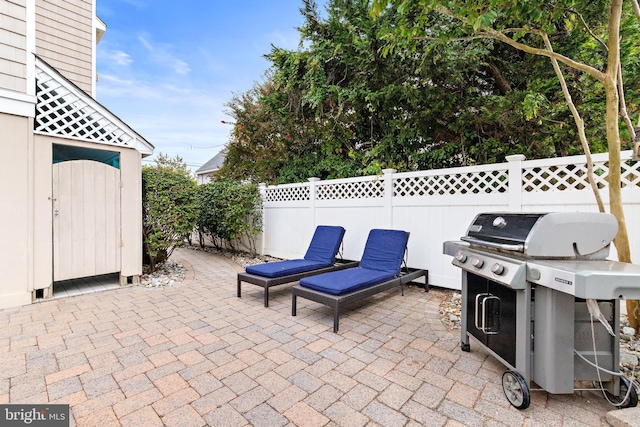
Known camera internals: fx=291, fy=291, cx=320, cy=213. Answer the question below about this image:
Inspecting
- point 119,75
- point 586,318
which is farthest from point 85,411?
point 119,75

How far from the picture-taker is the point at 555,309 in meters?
1.84

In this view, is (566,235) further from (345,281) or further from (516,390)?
(345,281)

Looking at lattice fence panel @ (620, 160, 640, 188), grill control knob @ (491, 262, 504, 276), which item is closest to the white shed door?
grill control knob @ (491, 262, 504, 276)

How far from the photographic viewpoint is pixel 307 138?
805cm

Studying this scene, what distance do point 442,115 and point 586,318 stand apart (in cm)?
454

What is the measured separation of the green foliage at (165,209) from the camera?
5543 mm

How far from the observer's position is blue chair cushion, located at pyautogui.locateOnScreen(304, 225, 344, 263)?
5.25 m

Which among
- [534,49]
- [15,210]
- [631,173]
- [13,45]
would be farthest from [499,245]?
[13,45]

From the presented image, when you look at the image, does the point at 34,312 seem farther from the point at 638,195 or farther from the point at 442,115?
the point at 638,195

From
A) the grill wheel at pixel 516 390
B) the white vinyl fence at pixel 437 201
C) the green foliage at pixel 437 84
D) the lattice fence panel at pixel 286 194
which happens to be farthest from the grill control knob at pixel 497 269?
the lattice fence panel at pixel 286 194

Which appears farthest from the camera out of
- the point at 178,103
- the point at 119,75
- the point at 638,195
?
the point at 178,103

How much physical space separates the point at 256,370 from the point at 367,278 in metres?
1.92

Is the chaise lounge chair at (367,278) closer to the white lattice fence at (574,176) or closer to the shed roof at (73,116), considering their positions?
the white lattice fence at (574,176)

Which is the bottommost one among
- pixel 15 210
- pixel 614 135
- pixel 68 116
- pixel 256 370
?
pixel 256 370
